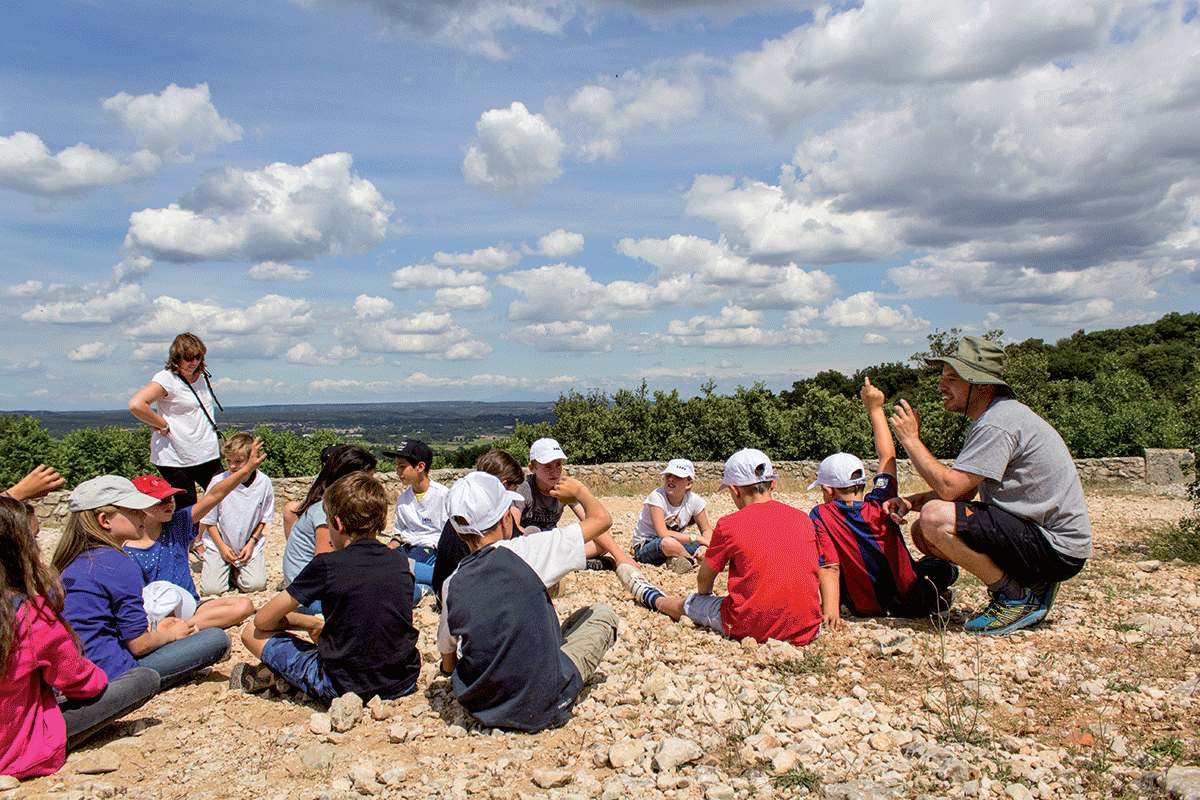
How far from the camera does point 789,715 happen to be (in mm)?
3355

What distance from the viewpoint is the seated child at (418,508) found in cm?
622

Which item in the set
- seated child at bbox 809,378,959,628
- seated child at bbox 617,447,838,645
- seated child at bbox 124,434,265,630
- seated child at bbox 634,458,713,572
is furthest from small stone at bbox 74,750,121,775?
seated child at bbox 634,458,713,572

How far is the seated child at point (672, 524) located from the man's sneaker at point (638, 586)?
0.87m

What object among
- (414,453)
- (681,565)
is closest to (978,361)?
(681,565)

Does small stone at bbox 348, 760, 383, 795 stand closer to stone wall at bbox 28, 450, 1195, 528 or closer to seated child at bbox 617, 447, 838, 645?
seated child at bbox 617, 447, 838, 645

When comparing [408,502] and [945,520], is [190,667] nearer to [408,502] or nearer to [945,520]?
[408,502]

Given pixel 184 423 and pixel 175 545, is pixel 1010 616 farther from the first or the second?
pixel 184 423

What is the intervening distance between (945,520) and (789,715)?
1688 millimetres

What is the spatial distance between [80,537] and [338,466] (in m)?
2.00

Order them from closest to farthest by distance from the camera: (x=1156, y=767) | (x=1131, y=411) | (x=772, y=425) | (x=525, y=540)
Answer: (x=1156, y=767)
(x=525, y=540)
(x=1131, y=411)
(x=772, y=425)

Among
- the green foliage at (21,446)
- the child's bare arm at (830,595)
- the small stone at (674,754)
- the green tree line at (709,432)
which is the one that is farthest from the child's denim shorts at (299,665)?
A: the green foliage at (21,446)

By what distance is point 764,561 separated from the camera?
4.22 m

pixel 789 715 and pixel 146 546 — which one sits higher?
pixel 146 546

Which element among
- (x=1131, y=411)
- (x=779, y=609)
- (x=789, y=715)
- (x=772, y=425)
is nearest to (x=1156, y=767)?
(x=789, y=715)
